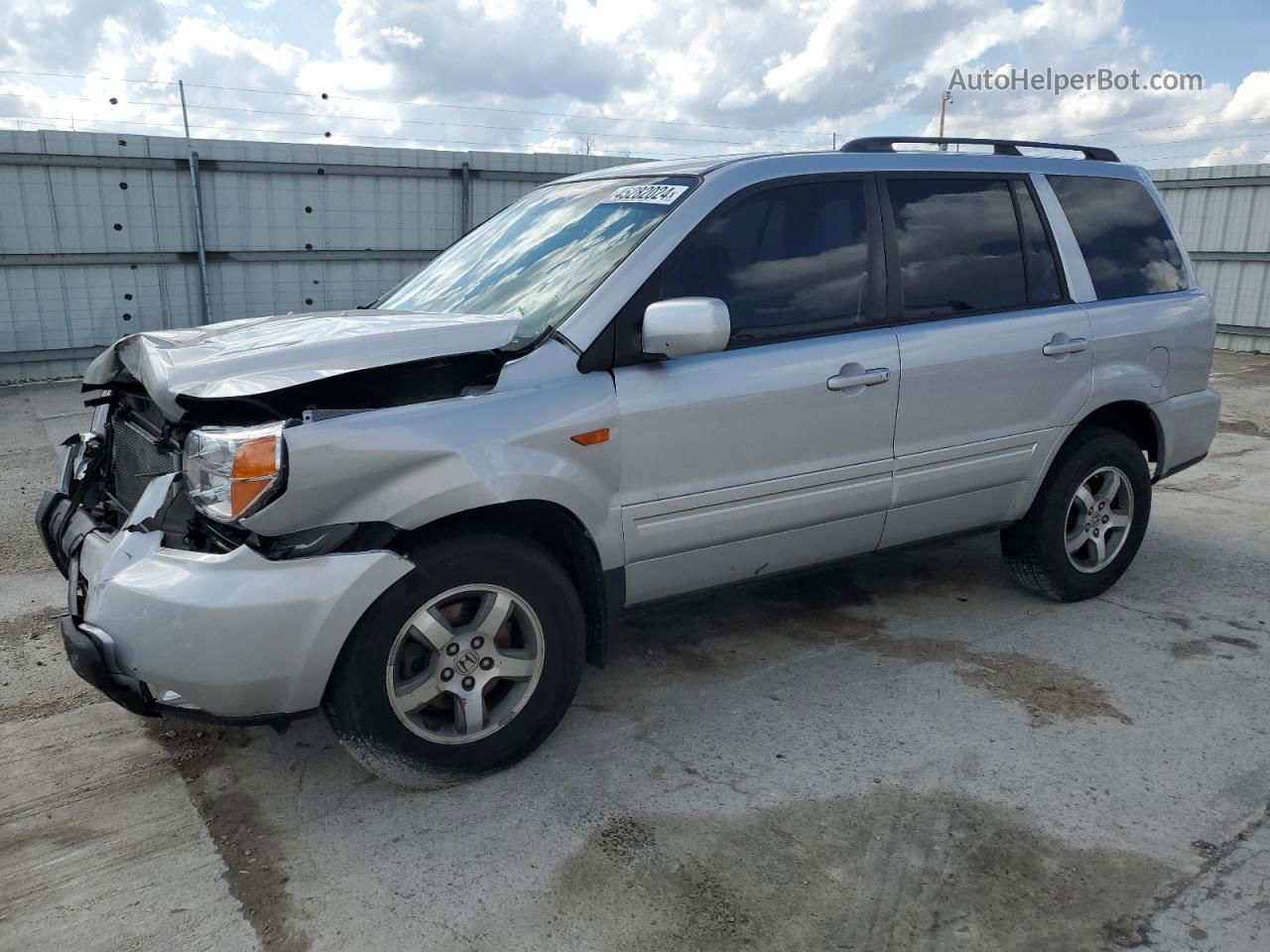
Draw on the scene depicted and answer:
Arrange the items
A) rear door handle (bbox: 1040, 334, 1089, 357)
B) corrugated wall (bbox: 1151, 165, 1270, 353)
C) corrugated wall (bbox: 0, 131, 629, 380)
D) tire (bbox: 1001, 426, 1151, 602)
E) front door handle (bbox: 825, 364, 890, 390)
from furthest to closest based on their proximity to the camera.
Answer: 1. corrugated wall (bbox: 1151, 165, 1270, 353)
2. corrugated wall (bbox: 0, 131, 629, 380)
3. tire (bbox: 1001, 426, 1151, 602)
4. rear door handle (bbox: 1040, 334, 1089, 357)
5. front door handle (bbox: 825, 364, 890, 390)

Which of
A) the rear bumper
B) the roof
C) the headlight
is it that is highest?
the roof

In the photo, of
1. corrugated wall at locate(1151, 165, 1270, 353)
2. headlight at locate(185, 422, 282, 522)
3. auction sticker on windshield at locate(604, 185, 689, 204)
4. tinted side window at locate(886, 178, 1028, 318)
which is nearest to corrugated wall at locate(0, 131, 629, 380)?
auction sticker on windshield at locate(604, 185, 689, 204)

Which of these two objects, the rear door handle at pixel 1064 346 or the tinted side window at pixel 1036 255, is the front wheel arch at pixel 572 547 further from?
the tinted side window at pixel 1036 255

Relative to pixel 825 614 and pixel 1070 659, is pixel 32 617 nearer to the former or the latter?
pixel 825 614

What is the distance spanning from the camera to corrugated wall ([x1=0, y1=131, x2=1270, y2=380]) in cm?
1134

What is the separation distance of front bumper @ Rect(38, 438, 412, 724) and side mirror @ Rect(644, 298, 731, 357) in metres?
1.01

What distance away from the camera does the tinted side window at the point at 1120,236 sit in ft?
14.4

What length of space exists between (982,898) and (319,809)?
1.84m

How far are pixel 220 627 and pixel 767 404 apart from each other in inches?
71.8

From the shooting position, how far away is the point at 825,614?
14.6 ft

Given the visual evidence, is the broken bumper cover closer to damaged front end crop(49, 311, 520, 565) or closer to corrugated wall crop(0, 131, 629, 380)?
damaged front end crop(49, 311, 520, 565)

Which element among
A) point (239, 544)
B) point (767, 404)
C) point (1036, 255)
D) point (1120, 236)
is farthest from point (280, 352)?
point (1120, 236)

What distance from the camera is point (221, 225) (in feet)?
40.4

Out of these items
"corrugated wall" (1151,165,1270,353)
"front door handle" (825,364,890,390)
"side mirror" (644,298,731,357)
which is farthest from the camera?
"corrugated wall" (1151,165,1270,353)
